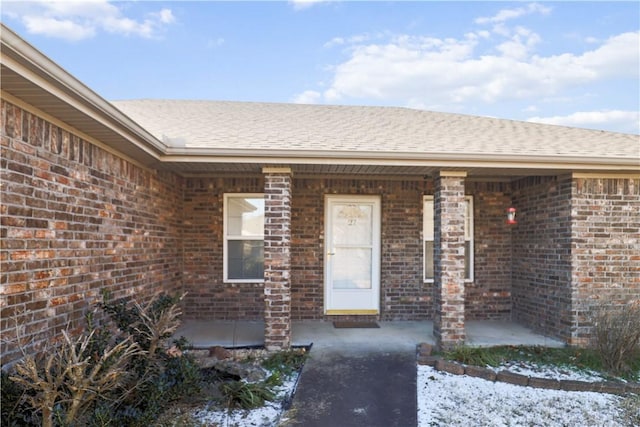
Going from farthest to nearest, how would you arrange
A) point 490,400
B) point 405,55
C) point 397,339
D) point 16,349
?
1. point 405,55
2. point 397,339
3. point 490,400
4. point 16,349

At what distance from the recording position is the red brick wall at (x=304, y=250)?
754 centimetres

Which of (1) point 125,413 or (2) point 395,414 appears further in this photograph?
(2) point 395,414

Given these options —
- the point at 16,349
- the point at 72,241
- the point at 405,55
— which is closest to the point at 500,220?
the point at 405,55

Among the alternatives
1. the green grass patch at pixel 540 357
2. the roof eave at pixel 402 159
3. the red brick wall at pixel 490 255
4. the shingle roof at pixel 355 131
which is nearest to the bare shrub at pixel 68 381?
the roof eave at pixel 402 159

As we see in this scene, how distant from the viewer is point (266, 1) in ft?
26.0

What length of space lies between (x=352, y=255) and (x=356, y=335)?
1555mm

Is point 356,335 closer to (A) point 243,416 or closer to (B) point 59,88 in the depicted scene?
(A) point 243,416

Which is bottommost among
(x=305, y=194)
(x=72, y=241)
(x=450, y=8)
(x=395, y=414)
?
(x=395, y=414)

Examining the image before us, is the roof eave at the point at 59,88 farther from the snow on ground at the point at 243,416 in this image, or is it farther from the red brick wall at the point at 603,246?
the red brick wall at the point at 603,246

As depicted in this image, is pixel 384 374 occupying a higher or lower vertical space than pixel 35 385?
lower

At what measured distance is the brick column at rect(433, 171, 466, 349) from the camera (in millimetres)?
5895

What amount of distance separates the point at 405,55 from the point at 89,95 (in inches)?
370

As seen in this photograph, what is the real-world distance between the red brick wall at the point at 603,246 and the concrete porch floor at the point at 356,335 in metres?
0.77

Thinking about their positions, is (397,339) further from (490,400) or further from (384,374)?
(490,400)
